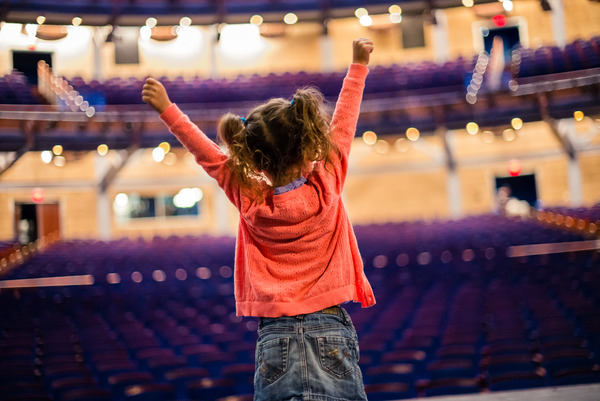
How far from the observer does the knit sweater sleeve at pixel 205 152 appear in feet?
4.68

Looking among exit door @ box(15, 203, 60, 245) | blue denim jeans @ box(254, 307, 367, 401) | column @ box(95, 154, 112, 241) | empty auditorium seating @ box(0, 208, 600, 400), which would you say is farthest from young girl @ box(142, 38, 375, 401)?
exit door @ box(15, 203, 60, 245)

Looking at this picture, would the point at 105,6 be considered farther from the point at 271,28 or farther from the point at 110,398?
the point at 110,398

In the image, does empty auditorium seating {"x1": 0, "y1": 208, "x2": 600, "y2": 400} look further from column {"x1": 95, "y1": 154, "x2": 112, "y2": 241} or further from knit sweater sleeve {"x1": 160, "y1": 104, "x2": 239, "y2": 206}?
knit sweater sleeve {"x1": 160, "y1": 104, "x2": 239, "y2": 206}

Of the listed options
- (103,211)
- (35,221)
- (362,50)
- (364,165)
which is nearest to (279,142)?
(362,50)

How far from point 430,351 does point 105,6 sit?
13495 millimetres

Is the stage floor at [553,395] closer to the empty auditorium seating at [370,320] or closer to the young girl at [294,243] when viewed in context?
the young girl at [294,243]

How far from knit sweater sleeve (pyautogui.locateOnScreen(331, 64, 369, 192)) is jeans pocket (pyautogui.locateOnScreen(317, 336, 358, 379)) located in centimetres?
38

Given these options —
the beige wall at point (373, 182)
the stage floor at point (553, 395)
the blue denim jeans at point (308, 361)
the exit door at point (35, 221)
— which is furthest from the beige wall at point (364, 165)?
the blue denim jeans at point (308, 361)

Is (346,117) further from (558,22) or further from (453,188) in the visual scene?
(558,22)

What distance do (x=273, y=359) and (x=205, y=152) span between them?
0.55 m

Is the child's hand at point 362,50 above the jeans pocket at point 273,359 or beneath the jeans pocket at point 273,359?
above

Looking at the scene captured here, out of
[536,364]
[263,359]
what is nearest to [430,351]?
[536,364]

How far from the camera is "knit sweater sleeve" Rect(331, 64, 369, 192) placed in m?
1.43

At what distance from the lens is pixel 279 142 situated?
135cm
